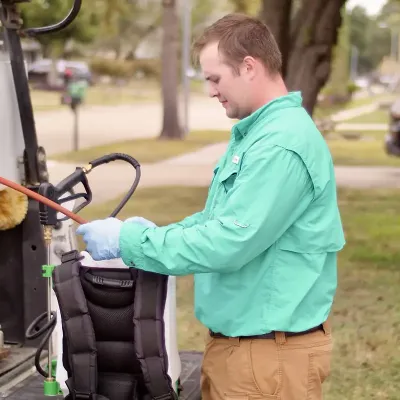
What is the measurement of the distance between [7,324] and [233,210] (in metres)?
2.23

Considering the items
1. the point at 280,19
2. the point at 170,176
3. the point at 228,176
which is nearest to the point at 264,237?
the point at 228,176

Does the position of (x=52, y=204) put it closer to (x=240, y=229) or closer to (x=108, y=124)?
(x=240, y=229)

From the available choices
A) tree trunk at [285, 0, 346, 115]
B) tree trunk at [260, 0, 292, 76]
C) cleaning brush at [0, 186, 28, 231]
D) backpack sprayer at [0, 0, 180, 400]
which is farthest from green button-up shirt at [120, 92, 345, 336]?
tree trunk at [260, 0, 292, 76]

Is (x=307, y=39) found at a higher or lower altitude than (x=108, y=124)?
higher

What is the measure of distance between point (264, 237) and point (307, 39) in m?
8.69

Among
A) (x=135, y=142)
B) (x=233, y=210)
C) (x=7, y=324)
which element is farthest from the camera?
(x=135, y=142)

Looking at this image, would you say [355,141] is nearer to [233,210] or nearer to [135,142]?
[135,142]

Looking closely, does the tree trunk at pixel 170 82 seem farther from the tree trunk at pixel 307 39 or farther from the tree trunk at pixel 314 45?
the tree trunk at pixel 314 45

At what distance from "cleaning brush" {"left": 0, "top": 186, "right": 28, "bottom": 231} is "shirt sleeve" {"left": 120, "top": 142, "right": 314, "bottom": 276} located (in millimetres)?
1671

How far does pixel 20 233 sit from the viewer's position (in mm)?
4277

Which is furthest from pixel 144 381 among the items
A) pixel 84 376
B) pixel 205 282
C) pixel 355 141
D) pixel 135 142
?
pixel 355 141

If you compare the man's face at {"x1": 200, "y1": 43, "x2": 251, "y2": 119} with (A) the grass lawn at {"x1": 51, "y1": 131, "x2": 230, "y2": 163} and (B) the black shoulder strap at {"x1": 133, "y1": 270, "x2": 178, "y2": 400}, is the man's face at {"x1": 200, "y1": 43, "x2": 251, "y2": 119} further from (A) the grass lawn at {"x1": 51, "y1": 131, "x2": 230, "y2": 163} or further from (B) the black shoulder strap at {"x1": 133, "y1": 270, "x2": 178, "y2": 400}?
(A) the grass lawn at {"x1": 51, "y1": 131, "x2": 230, "y2": 163}

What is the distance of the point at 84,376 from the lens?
2918 mm

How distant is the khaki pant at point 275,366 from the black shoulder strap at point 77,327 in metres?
0.45
